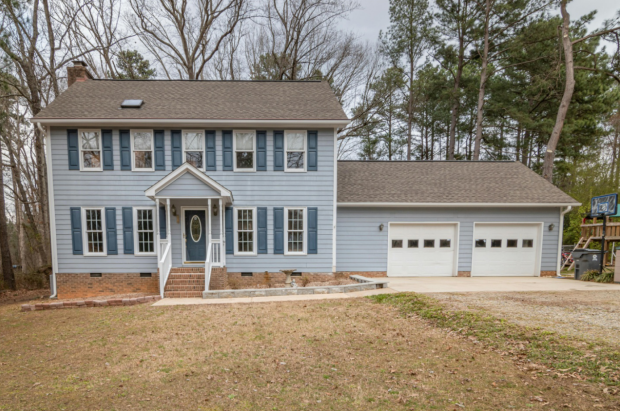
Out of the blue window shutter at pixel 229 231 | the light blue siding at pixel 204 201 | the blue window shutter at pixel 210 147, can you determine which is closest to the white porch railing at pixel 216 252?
the blue window shutter at pixel 229 231

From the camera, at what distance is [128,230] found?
10219 mm

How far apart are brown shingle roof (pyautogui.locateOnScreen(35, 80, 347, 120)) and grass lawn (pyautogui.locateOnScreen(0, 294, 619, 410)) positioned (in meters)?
6.30

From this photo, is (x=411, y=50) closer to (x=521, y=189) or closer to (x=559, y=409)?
(x=521, y=189)

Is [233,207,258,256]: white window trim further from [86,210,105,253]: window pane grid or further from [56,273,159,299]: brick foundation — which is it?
[86,210,105,253]: window pane grid

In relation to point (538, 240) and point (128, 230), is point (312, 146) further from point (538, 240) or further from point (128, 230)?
point (538, 240)

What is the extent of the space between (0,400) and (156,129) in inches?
325

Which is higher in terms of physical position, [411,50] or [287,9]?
[287,9]

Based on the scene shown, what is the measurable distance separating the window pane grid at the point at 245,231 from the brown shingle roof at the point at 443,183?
3.20 m

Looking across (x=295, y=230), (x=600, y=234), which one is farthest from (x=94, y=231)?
(x=600, y=234)

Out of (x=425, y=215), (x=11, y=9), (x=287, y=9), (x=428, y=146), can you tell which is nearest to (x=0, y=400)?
(x=425, y=215)

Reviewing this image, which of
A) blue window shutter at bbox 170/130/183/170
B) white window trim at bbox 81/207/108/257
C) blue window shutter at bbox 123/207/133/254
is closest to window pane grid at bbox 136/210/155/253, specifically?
blue window shutter at bbox 123/207/133/254

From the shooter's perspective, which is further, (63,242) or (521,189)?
(521,189)

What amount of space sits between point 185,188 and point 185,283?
2825 millimetres

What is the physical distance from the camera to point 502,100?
61.9 ft
